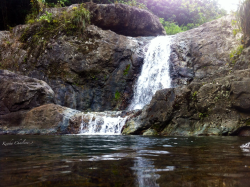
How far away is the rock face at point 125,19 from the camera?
15.6m

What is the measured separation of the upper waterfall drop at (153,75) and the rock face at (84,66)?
0.57 m

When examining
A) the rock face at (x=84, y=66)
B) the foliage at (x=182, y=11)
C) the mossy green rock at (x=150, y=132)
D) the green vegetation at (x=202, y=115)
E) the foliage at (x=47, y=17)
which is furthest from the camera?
the foliage at (x=182, y=11)

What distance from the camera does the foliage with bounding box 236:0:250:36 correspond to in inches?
326

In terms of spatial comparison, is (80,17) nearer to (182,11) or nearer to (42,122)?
(42,122)

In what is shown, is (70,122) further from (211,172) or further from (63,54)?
(211,172)

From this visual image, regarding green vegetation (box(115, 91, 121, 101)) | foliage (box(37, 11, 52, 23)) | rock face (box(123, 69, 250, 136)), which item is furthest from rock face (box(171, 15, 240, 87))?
foliage (box(37, 11, 52, 23))

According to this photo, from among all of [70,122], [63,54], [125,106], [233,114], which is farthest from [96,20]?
[233,114]

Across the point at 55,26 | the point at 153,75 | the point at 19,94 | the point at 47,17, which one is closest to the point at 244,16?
the point at 153,75

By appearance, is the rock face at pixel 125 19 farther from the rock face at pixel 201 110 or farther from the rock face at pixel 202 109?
the rock face at pixel 201 110

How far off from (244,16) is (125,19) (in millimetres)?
9242

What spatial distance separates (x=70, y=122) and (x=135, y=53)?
23.3 feet

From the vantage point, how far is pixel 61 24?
1482 cm

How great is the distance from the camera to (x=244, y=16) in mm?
8438

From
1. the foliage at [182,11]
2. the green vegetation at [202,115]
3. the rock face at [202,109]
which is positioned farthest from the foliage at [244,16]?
the foliage at [182,11]
